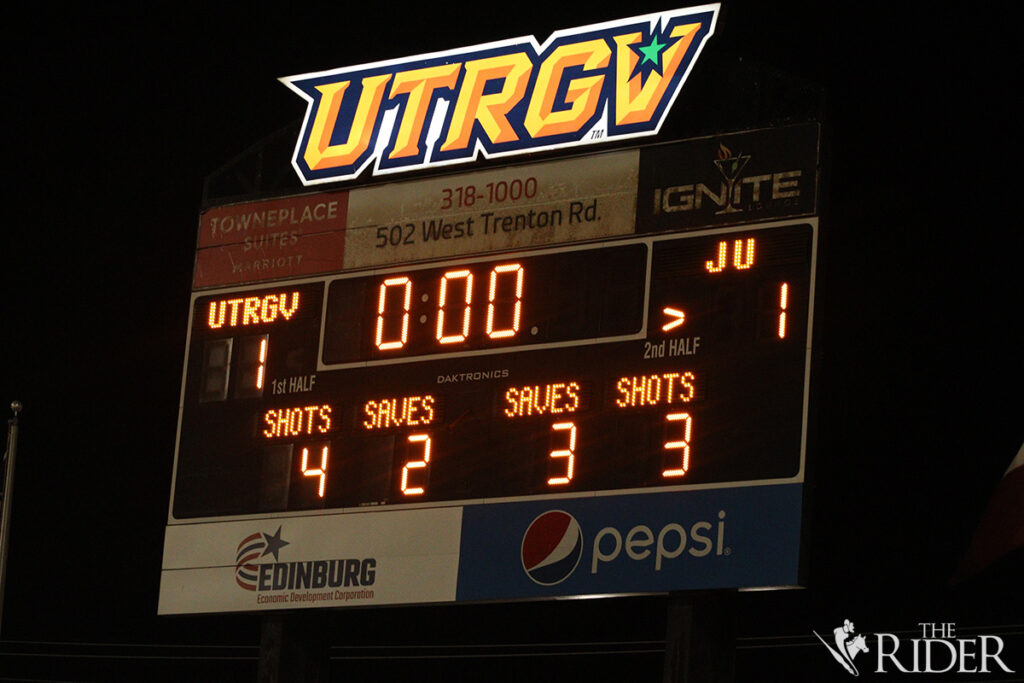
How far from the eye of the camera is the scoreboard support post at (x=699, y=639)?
984 centimetres

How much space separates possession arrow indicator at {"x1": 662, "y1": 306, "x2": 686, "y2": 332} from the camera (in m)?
10.0

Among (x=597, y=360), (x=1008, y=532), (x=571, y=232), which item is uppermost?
(x=571, y=232)

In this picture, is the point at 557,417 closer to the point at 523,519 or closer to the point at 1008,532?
the point at 523,519

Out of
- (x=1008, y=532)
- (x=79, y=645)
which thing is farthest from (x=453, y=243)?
(x=79, y=645)

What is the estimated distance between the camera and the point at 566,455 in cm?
1022

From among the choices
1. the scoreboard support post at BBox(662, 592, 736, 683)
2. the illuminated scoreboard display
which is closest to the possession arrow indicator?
the illuminated scoreboard display

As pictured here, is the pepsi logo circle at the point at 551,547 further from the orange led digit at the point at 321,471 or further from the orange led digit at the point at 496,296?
the orange led digit at the point at 321,471

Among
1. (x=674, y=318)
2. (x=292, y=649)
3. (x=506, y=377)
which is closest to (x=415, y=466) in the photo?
(x=506, y=377)

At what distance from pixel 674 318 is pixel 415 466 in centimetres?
173

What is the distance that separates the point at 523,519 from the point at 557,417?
58cm

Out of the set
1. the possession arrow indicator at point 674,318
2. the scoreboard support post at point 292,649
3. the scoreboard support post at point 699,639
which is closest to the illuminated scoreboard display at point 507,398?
the possession arrow indicator at point 674,318

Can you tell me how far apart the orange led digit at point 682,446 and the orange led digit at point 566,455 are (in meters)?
0.55

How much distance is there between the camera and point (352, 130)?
38.4 ft

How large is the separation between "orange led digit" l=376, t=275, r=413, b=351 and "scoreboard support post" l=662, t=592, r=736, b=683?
7.10ft
